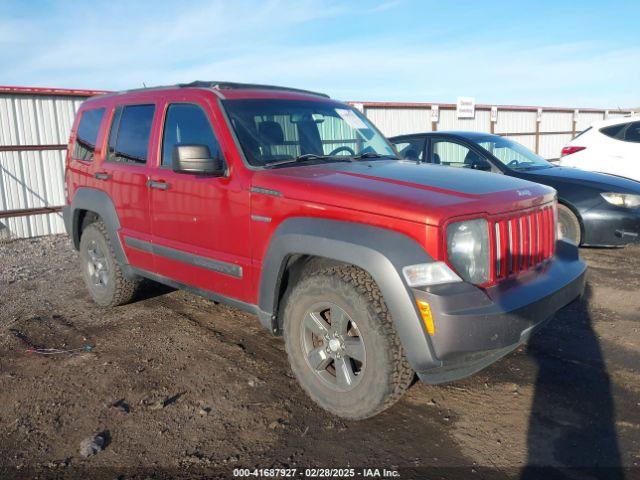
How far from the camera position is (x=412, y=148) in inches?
284

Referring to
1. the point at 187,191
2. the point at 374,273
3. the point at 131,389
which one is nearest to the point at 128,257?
the point at 187,191

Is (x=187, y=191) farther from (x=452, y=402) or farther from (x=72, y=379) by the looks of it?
(x=452, y=402)

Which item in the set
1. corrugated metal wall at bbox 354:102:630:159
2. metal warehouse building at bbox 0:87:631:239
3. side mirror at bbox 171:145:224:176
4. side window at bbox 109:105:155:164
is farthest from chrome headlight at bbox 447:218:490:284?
corrugated metal wall at bbox 354:102:630:159

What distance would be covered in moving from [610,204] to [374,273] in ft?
15.6

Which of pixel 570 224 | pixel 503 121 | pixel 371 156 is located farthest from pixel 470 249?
pixel 503 121

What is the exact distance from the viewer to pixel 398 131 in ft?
46.9

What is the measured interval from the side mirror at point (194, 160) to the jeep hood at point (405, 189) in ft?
1.12

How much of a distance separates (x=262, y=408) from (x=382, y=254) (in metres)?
1.29

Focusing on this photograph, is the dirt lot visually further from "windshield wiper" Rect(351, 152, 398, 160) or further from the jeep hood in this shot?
"windshield wiper" Rect(351, 152, 398, 160)

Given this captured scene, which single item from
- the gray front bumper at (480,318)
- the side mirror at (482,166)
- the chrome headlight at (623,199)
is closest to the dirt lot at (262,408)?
the gray front bumper at (480,318)

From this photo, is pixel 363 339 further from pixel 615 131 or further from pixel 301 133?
pixel 615 131

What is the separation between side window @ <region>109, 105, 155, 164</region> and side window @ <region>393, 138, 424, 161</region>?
364 centimetres

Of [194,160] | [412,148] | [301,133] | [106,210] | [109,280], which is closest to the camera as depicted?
[194,160]

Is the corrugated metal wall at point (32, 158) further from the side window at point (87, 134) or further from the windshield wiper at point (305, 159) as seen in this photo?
the windshield wiper at point (305, 159)
